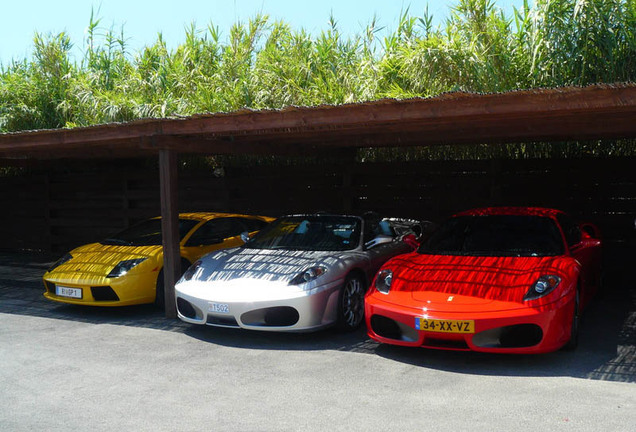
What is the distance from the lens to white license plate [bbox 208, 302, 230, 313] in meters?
6.04

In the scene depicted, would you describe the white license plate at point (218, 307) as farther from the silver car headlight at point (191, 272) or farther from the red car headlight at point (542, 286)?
the red car headlight at point (542, 286)

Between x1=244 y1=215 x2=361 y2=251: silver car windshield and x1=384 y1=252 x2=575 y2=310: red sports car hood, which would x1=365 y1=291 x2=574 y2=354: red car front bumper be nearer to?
x1=384 y1=252 x2=575 y2=310: red sports car hood

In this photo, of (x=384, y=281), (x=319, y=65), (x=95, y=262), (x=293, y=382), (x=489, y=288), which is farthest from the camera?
(x=319, y=65)

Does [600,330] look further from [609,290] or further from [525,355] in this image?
[609,290]

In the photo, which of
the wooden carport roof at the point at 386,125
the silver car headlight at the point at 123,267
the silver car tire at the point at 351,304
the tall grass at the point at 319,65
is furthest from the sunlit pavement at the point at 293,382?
the tall grass at the point at 319,65

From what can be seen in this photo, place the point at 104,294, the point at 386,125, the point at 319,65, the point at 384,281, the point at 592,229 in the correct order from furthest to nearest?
the point at 319,65, the point at 592,229, the point at 104,294, the point at 386,125, the point at 384,281


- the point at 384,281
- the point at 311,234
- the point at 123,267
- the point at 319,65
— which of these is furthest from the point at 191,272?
the point at 319,65

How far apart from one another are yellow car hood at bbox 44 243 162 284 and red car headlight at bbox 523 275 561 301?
4529mm

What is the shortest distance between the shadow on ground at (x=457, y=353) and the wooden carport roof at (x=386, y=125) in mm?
2050

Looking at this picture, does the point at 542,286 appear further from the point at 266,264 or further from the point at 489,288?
the point at 266,264

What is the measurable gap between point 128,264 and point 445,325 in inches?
164

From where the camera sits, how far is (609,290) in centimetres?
869

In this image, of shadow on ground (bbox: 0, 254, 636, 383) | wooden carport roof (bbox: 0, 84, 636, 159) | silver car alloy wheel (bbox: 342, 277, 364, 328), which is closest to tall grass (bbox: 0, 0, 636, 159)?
wooden carport roof (bbox: 0, 84, 636, 159)

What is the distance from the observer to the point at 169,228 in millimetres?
7516
